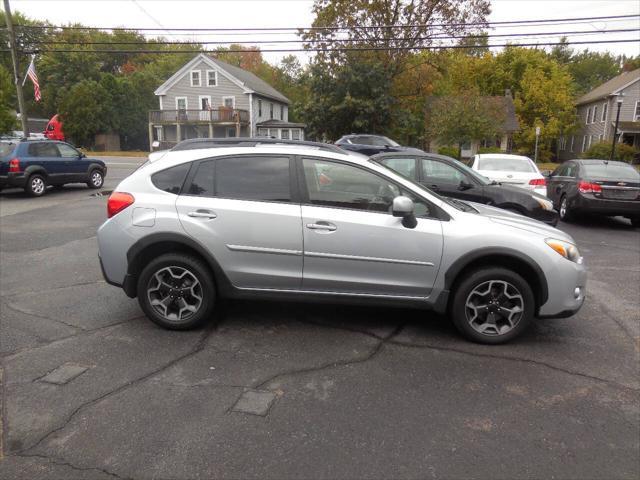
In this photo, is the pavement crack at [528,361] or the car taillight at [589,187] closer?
the pavement crack at [528,361]

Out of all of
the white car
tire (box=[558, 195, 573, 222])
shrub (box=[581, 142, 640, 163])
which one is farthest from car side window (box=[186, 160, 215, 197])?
shrub (box=[581, 142, 640, 163])

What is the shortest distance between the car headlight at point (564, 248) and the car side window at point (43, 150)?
14.5m

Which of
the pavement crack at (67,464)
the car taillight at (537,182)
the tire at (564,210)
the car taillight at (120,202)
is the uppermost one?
the car taillight at (120,202)

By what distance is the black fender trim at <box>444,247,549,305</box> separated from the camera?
4164mm

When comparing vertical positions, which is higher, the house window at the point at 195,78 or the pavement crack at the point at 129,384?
the house window at the point at 195,78

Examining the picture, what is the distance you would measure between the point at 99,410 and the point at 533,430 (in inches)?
113

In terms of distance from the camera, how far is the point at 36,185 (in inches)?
555

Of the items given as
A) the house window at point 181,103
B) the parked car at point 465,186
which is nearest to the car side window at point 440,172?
the parked car at point 465,186

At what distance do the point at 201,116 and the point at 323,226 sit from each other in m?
40.6

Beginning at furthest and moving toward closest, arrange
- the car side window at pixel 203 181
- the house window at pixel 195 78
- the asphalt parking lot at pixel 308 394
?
the house window at pixel 195 78 → the car side window at pixel 203 181 → the asphalt parking lot at pixel 308 394

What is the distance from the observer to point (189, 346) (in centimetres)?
423

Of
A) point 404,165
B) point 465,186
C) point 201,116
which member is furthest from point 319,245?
point 201,116

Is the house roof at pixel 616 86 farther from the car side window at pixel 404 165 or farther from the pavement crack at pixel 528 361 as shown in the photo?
the pavement crack at pixel 528 361

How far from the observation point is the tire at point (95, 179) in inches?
631
